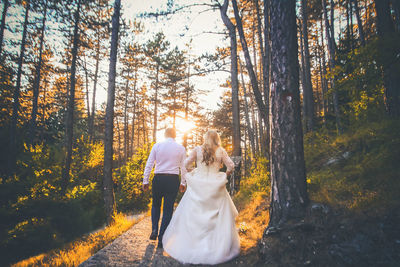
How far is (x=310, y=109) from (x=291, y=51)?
1078 centimetres

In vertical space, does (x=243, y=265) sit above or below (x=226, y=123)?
below

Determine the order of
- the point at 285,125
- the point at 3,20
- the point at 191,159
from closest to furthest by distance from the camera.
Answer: the point at 285,125, the point at 191,159, the point at 3,20

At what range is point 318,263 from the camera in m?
2.39

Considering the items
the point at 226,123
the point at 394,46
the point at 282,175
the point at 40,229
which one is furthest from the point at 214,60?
the point at 226,123

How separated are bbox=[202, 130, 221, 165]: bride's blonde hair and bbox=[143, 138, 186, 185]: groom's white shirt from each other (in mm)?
688

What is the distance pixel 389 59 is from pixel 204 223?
4.54 meters

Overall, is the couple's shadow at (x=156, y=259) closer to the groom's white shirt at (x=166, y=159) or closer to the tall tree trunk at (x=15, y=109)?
the groom's white shirt at (x=166, y=159)

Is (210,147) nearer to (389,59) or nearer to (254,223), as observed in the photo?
(254,223)

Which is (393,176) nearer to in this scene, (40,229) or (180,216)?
(180,216)

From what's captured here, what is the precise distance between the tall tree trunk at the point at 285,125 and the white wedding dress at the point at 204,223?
798mm

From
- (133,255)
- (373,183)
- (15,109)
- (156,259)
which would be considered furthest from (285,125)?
(15,109)

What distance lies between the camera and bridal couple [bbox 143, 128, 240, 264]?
3221 mm

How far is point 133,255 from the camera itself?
3594 mm

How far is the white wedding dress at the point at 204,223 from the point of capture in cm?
317
